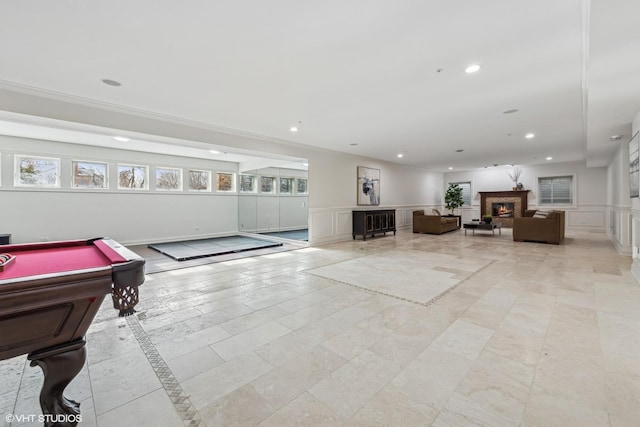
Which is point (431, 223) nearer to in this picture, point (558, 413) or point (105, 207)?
point (558, 413)

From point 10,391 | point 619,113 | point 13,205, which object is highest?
point 619,113

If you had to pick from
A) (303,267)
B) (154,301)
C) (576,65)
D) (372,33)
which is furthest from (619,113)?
(154,301)

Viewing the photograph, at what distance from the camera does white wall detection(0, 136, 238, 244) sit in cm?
576

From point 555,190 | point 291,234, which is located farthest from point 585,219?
point 291,234

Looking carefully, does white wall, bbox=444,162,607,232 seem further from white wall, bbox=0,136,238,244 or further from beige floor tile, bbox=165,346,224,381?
beige floor tile, bbox=165,346,224,381

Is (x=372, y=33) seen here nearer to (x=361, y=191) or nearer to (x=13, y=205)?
(x=361, y=191)

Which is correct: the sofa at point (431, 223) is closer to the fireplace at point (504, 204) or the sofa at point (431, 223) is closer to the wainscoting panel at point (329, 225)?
the wainscoting panel at point (329, 225)

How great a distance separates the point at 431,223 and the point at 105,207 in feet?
31.4

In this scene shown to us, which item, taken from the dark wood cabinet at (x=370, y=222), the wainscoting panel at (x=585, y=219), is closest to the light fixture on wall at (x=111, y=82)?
the dark wood cabinet at (x=370, y=222)

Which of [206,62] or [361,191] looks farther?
[361,191]

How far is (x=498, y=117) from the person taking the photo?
4.89 metres

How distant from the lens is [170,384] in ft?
5.92

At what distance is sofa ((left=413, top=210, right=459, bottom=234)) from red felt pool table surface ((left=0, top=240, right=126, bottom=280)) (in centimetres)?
931

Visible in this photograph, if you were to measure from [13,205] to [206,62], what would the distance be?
19.7 ft
